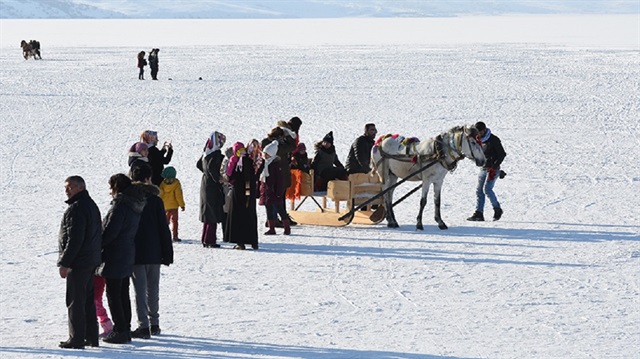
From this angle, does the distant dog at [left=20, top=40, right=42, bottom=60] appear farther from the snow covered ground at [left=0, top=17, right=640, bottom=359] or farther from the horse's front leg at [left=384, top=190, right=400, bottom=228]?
the horse's front leg at [left=384, top=190, right=400, bottom=228]

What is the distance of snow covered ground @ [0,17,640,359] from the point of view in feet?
27.9

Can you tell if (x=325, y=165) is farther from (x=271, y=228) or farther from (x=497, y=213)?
(x=497, y=213)

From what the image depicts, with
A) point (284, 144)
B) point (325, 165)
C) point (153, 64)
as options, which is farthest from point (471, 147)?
point (153, 64)

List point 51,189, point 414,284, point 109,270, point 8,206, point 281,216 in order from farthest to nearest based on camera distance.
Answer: point 51,189 < point 8,206 < point 281,216 < point 414,284 < point 109,270

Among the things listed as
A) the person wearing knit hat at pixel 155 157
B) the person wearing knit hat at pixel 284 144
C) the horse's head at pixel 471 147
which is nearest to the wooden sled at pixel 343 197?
the person wearing knit hat at pixel 284 144

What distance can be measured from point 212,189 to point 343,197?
187cm

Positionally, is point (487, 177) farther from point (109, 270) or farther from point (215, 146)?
point (109, 270)

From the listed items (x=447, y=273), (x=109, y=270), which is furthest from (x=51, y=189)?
(x=109, y=270)

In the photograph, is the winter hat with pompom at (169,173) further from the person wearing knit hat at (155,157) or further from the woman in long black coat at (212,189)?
the woman in long black coat at (212,189)

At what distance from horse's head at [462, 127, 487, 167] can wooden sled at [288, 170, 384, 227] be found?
48.2 inches

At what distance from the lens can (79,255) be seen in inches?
303

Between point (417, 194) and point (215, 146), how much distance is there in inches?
196

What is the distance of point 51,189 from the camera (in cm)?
1648

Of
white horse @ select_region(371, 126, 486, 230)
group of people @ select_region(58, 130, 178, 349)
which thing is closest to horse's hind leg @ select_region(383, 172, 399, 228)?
white horse @ select_region(371, 126, 486, 230)
